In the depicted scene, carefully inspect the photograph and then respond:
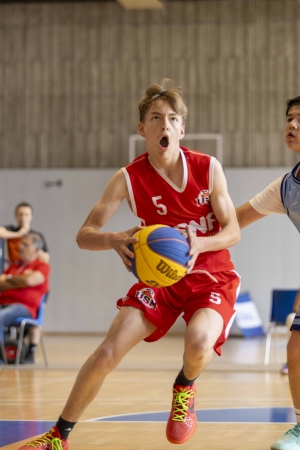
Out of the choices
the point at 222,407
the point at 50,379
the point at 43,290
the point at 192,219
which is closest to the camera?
the point at 192,219

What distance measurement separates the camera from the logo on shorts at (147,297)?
3.27m

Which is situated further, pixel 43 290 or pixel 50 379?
pixel 43 290

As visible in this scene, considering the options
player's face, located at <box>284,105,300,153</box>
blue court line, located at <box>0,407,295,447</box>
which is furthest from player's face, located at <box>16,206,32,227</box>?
player's face, located at <box>284,105,300,153</box>

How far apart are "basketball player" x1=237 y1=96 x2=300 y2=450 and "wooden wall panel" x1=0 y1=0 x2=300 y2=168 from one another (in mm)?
9252

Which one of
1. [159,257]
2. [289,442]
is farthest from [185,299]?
[289,442]

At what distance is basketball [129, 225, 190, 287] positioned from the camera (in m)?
3.01

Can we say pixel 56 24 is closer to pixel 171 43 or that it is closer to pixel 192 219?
pixel 171 43

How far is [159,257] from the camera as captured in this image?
9.89ft

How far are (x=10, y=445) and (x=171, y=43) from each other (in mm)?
10607

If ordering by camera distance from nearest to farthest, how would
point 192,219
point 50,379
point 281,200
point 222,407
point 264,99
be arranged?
point 192,219, point 281,200, point 222,407, point 50,379, point 264,99

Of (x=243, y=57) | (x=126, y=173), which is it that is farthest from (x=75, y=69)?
(x=126, y=173)

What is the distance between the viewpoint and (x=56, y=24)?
13523 millimetres

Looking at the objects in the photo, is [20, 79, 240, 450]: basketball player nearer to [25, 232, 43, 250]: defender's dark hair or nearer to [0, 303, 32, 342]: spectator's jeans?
[0, 303, 32, 342]: spectator's jeans

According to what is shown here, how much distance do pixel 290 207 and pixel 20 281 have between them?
15.7 feet
